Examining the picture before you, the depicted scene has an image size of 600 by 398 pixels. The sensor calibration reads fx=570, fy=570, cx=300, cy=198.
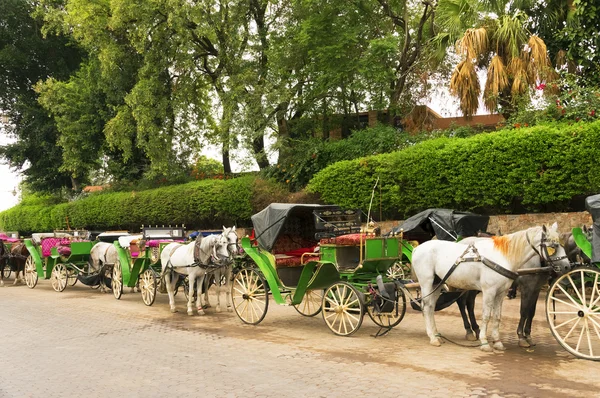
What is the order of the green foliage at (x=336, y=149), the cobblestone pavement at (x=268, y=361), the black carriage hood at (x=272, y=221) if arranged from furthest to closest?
the green foliage at (x=336, y=149) → the black carriage hood at (x=272, y=221) → the cobblestone pavement at (x=268, y=361)

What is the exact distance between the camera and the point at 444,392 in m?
5.92

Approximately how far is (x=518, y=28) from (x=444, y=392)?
40.5ft

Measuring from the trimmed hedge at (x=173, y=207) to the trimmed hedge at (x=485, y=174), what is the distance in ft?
12.7

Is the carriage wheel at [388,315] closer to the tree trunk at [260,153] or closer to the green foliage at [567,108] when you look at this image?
the green foliage at [567,108]

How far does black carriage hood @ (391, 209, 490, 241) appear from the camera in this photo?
12.2 m

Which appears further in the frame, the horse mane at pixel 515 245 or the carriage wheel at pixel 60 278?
the carriage wheel at pixel 60 278

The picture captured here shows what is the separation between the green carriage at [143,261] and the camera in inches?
528

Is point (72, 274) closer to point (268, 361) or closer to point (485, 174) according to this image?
point (268, 361)

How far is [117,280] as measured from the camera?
1495 centimetres

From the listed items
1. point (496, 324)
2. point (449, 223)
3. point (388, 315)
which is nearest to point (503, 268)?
point (496, 324)

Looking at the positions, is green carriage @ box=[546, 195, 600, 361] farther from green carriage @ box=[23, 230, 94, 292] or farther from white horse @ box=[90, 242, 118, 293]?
green carriage @ box=[23, 230, 94, 292]

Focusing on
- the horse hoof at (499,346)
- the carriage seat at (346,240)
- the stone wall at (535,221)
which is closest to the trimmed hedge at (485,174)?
the stone wall at (535,221)

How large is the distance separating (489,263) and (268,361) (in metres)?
3.24

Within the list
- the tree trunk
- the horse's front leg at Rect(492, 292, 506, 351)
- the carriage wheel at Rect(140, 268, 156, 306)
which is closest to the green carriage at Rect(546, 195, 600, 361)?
the horse's front leg at Rect(492, 292, 506, 351)
